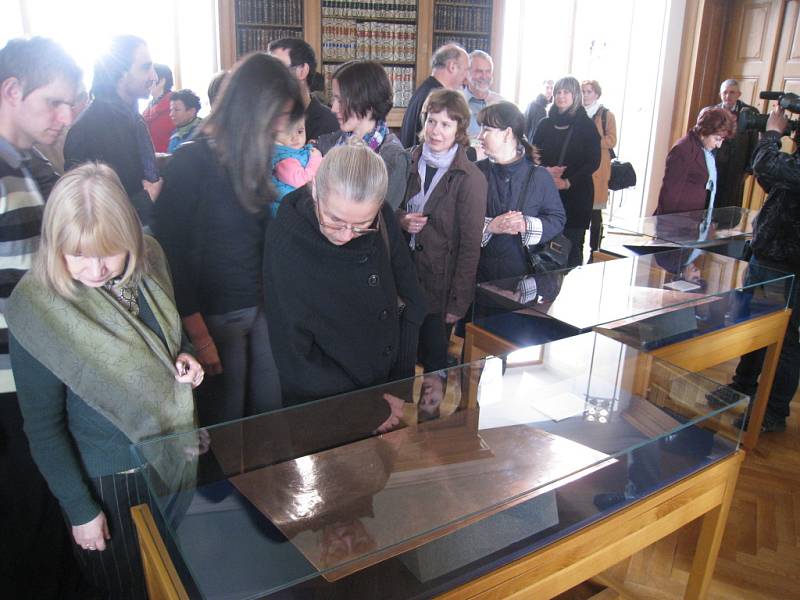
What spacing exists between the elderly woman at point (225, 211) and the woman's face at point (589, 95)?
11.9 feet

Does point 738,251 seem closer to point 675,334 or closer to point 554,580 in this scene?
point 675,334

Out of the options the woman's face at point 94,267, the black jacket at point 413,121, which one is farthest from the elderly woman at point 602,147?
the woman's face at point 94,267

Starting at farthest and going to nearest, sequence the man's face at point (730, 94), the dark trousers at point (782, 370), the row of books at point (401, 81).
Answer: the row of books at point (401, 81)
the man's face at point (730, 94)
the dark trousers at point (782, 370)

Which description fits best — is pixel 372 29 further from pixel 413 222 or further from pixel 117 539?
pixel 117 539

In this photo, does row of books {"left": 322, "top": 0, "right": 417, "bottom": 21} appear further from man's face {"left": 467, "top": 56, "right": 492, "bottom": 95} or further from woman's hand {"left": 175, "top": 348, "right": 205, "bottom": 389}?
woman's hand {"left": 175, "top": 348, "right": 205, "bottom": 389}

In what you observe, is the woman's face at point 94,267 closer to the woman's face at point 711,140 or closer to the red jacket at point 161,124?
the red jacket at point 161,124

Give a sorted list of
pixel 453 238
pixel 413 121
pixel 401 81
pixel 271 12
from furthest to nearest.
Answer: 1. pixel 401 81
2. pixel 271 12
3. pixel 413 121
4. pixel 453 238

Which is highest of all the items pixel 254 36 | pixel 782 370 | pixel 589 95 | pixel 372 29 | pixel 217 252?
pixel 372 29

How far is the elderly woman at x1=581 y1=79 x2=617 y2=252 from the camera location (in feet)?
15.5

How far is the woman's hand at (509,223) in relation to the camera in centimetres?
255

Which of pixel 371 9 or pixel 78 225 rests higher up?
pixel 371 9

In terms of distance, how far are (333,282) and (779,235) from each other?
85.3 inches

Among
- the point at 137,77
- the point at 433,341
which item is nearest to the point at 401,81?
the point at 137,77

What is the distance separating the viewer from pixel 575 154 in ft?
13.0
